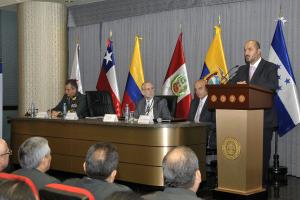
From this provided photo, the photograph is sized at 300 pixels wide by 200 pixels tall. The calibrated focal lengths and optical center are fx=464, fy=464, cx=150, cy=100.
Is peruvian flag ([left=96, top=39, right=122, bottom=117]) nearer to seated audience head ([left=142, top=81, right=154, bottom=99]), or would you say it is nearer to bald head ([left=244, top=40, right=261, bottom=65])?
seated audience head ([left=142, top=81, right=154, bottom=99])

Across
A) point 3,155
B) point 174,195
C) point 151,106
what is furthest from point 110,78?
point 174,195

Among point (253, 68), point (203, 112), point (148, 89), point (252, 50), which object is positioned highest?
point (252, 50)

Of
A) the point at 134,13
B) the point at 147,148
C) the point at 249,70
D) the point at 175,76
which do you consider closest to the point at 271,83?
the point at 249,70

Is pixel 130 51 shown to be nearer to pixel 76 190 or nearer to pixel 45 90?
pixel 45 90

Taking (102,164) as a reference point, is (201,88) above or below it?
above

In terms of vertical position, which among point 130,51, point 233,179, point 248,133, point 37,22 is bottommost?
point 233,179

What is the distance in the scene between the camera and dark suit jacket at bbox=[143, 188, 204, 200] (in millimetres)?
1843

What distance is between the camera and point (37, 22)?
912 centimetres

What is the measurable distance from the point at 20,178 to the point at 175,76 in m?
5.58

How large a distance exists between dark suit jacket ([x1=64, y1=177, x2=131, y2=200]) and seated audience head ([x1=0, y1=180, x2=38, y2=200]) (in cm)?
33

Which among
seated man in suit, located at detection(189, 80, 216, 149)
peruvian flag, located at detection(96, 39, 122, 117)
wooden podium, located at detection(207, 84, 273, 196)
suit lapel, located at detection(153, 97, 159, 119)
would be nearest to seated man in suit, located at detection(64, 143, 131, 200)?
wooden podium, located at detection(207, 84, 273, 196)

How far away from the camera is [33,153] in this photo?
2.45 m

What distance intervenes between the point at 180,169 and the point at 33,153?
0.87 meters

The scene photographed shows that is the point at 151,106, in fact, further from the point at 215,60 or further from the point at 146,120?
the point at 215,60
